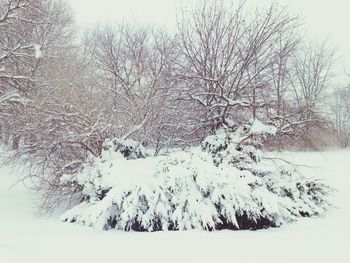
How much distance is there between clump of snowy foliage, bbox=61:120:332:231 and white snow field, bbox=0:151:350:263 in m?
0.27

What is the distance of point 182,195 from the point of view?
25.7 feet

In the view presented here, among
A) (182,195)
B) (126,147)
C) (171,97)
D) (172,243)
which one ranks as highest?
(171,97)

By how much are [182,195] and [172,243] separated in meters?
1.37

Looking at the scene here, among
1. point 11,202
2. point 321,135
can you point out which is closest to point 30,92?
point 11,202

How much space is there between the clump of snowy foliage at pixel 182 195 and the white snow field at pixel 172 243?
274 millimetres

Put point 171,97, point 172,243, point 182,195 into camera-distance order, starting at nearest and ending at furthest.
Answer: point 172,243, point 182,195, point 171,97

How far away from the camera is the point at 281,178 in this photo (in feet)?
31.5

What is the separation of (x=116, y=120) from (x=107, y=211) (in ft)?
8.44

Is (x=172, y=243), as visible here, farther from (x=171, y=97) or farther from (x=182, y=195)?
(x=171, y=97)

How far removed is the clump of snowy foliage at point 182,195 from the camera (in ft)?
25.0

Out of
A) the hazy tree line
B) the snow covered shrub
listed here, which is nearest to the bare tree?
the hazy tree line

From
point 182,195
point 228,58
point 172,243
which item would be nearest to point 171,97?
point 228,58

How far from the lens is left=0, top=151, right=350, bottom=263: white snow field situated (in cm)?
587

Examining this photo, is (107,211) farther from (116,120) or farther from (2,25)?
(2,25)
